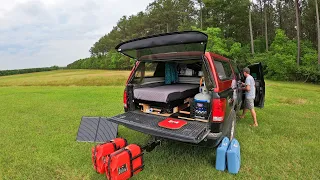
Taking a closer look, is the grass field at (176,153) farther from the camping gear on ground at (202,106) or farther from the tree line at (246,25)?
the tree line at (246,25)

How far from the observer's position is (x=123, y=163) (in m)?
3.00

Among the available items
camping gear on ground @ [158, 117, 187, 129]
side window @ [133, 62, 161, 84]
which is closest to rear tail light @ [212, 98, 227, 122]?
camping gear on ground @ [158, 117, 187, 129]

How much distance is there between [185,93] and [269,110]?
A: 5249 mm

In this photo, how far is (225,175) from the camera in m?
3.49

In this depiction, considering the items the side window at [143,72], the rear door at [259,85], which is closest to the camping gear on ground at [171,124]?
the side window at [143,72]

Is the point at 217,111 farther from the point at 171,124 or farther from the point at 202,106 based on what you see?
the point at 171,124

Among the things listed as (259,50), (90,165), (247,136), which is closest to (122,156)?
(90,165)

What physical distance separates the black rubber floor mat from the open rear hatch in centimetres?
127

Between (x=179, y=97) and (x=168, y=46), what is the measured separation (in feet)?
3.60

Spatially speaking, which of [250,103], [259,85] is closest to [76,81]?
[259,85]

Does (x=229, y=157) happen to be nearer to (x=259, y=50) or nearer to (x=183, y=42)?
(x=183, y=42)

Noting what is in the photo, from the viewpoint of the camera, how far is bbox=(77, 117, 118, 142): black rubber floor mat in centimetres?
520

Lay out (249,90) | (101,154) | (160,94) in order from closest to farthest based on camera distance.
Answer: (101,154) < (160,94) < (249,90)

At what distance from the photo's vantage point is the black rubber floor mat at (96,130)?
205 inches
